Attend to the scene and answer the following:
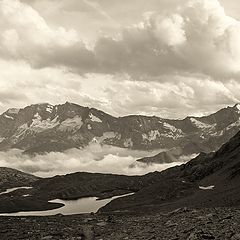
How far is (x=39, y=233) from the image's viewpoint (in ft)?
279

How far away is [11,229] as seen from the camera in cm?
9869

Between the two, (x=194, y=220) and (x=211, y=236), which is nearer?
(x=211, y=236)

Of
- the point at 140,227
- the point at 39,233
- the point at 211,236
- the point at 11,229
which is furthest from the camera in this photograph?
the point at 11,229

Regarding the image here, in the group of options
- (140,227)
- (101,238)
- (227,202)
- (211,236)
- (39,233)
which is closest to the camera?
(211,236)

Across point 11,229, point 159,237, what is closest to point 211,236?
point 159,237

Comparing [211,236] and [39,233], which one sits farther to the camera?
[39,233]

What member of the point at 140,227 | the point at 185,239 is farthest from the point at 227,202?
the point at 185,239

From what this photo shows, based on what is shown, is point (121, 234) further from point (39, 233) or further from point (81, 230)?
point (39, 233)

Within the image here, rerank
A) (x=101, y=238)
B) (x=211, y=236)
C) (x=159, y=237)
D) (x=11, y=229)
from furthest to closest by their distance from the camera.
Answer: (x=11, y=229), (x=101, y=238), (x=159, y=237), (x=211, y=236)

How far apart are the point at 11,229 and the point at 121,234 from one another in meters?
35.5

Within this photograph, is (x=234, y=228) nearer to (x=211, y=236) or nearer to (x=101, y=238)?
(x=211, y=236)

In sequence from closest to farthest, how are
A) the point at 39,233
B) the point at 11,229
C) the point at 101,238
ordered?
the point at 101,238, the point at 39,233, the point at 11,229

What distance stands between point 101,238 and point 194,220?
1533cm

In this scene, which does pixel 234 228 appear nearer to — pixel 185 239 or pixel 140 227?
pixel 185 239
